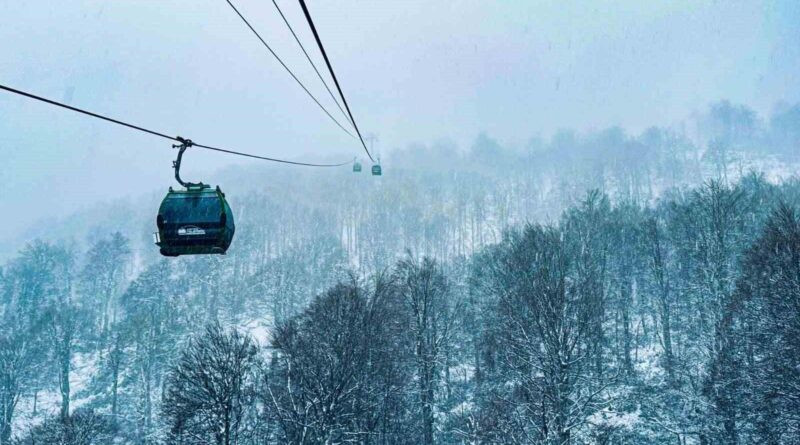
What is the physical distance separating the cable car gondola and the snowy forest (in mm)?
13312

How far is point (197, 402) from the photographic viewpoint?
20.7 metres

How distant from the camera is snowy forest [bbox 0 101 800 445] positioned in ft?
63.2

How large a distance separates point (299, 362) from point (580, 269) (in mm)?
21558

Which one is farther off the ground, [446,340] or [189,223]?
[189,223]

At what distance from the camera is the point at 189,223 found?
7.48 metres

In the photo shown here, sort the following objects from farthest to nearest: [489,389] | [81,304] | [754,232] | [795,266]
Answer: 1. [81,304]
2. [754,232]
3. [489,389]
4. [795,266]

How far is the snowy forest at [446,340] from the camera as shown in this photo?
758 inches

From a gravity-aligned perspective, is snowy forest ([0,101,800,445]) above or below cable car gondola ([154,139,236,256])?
below

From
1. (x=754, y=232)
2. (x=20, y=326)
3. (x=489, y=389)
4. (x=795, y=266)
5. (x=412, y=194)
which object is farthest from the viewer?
(x=412, y=194)

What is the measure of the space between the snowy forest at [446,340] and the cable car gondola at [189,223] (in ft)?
43.7

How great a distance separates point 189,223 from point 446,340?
2581 centimetres

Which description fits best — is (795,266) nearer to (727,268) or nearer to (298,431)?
(727,268)

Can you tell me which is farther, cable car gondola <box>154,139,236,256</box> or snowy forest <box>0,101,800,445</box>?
snowy forest <box>0,101,800,445</box>

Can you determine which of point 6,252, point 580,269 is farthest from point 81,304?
point 6,252
